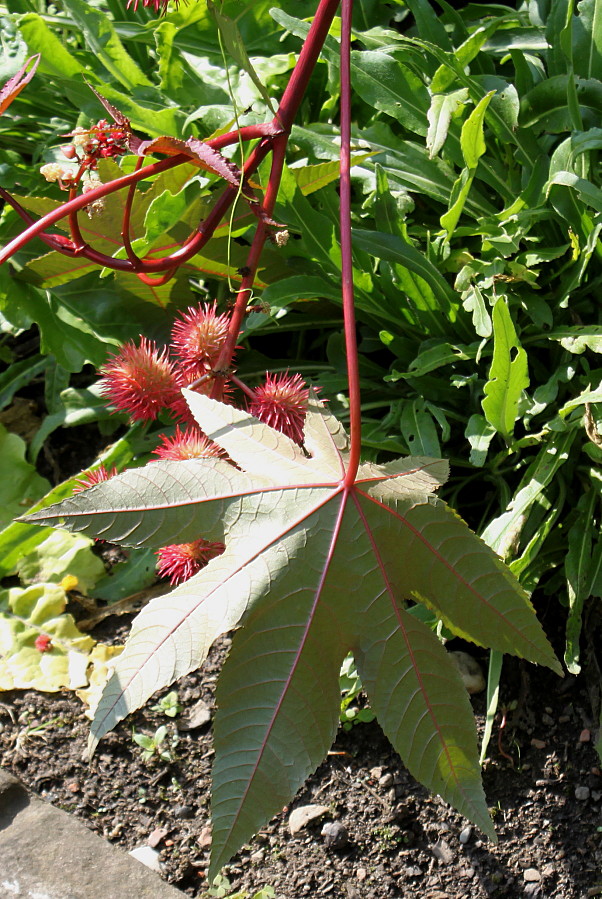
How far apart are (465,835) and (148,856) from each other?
1.91ft

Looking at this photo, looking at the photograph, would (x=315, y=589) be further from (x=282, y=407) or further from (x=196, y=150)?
(x=196, y=150)

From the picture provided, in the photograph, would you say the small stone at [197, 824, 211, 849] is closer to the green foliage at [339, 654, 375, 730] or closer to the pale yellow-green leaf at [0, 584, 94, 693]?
the green foliage at [339, 654, 375, 730]

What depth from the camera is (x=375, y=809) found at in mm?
1475

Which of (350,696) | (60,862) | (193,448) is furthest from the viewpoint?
(350,696)

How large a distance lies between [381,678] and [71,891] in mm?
748

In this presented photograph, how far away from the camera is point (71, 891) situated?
4.36ft

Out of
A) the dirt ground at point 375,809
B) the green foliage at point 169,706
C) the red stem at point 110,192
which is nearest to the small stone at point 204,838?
the dirt ground at point 375,809

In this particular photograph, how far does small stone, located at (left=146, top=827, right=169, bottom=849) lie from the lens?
4.91 feet

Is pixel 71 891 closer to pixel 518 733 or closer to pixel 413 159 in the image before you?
pixel 518 733

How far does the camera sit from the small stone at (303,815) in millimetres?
1467

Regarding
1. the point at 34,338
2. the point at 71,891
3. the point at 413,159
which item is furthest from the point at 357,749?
the point at 34,338

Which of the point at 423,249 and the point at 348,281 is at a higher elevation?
the point at 348,281

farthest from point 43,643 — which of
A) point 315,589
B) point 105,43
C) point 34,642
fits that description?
point 105,43

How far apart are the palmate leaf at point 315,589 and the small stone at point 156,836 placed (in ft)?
2.22
